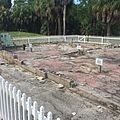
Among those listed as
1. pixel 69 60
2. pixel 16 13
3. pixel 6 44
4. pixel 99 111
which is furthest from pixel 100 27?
pixel 99 111

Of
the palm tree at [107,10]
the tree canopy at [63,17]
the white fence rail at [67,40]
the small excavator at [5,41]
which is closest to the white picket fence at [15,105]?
the small excavator at [5,41]

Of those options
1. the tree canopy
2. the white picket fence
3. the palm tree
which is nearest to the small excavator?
the tree canopy

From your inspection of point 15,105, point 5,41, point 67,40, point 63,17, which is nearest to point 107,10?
point 63,17

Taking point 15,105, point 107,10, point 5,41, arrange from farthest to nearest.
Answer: point 107,10 → point 5,41 → point 15,105

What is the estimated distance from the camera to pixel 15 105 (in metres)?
4.26

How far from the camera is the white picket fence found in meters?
3.71

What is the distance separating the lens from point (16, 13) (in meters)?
35.8

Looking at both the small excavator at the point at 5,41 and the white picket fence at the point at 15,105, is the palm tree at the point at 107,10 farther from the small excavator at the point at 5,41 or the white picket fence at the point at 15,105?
the white picket fence at the point at 15,105

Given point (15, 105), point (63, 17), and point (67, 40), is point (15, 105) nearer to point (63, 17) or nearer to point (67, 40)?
point (67, 40)

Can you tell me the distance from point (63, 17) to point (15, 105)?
25.7 meters

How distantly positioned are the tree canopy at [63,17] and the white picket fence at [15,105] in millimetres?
23778

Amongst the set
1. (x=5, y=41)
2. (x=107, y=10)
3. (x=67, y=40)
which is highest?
(x=107, y=10)

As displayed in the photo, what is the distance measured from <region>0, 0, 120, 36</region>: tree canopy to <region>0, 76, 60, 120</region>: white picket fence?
23.8m

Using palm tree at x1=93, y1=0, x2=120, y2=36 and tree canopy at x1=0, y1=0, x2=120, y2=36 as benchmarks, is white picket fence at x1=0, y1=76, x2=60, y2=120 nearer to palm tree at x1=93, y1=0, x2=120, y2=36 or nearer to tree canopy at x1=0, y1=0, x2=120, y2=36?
tree canopy at x1=0, y1=0, x2=120, y2=36
